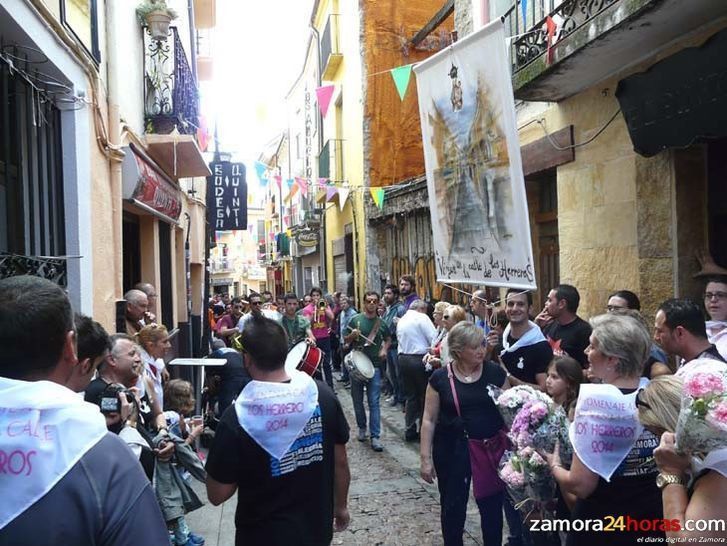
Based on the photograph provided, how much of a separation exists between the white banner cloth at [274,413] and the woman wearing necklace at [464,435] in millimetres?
1347

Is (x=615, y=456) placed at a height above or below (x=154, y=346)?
below

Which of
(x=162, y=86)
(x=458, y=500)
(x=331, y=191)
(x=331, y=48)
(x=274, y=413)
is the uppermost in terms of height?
(x=331, y=48)

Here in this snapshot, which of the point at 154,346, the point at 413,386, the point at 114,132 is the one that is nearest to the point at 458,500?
the point at 154,346

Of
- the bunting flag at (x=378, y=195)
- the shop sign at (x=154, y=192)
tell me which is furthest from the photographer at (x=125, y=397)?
the bunting flag at (x=378, y=195)

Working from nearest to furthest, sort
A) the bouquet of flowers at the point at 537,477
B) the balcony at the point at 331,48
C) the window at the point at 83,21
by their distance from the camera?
1. the bouquet of flowers at the point at 537,477
2. the window at the point at 83,21
3. the balcony at the point at 331,48

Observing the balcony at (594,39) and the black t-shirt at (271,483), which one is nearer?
the black t-shirt at (271,483)

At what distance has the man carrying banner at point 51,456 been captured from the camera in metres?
1.37

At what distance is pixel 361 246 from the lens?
51.5 ft

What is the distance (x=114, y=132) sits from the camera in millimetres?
6152

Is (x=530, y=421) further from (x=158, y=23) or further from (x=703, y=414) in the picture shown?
(x=158, y=23)

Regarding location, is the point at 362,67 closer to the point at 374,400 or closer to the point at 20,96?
the point at 374,400

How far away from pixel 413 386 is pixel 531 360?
2799 millimetres

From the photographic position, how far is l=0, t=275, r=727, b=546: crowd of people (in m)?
1.42

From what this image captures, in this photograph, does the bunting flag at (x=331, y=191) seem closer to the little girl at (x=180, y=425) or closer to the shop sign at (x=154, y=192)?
the shop sign at (x=154, y=192)
